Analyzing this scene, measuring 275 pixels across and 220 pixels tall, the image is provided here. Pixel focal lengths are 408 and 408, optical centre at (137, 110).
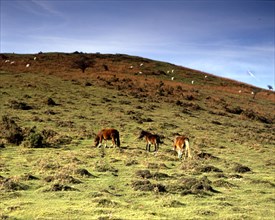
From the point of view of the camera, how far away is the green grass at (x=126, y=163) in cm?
1398

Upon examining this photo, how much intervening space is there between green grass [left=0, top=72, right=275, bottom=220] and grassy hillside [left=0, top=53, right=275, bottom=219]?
58 mm

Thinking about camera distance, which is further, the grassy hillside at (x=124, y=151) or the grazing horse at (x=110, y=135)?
the grazing horse at (x=110, y=135)

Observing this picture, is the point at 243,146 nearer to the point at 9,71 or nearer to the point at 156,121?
the point at 156,121

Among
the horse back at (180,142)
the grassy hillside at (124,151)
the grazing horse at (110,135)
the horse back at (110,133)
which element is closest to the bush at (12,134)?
the grassy hillside at (124,151)

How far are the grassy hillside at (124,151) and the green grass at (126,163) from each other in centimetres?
6

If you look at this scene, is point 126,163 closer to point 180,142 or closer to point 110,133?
point 180,142

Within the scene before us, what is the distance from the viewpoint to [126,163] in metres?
22.4

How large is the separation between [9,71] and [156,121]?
32.6 metres

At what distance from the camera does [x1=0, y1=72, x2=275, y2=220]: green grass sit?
550 inches

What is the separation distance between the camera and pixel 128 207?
14.0m

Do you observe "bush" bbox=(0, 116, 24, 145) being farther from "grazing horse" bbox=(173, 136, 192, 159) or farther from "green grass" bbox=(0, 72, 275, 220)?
"grazing horse" bbox=(173, 136, 192, 159)

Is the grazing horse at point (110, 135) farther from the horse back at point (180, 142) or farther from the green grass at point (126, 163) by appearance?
the horse back at point (180, 142)

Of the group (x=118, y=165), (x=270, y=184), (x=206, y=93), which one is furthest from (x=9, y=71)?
(x=270, y=184)

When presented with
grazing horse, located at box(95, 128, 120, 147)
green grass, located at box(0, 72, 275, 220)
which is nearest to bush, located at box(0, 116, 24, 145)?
green grass, located at box(0, 72, 275, 220)
